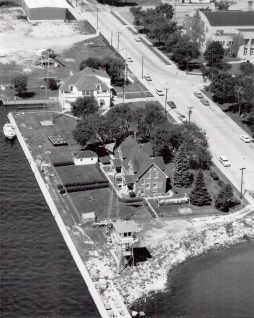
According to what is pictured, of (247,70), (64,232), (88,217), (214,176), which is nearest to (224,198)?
(214,176)

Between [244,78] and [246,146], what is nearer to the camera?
[246,146]

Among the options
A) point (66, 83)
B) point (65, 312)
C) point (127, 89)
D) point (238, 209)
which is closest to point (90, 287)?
point (65, 312)

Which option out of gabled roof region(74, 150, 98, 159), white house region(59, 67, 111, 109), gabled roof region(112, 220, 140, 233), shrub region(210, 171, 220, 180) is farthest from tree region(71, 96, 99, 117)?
gabled roof region(112, 220, 140, 233)

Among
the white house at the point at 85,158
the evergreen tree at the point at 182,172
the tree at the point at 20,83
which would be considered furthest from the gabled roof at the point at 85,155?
the tree at the point at 20,83

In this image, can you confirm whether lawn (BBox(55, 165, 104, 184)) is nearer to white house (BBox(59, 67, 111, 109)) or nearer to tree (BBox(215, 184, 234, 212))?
tree (BBox(215, 184, 234, 212))

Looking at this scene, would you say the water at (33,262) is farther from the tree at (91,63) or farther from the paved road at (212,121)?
the tree at (91,63)

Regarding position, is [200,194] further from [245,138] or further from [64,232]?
[245,138]

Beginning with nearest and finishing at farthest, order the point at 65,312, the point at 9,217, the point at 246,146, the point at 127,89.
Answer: the point at 65,312
the point at 9,217
the point at 246,146
the point at 127,89

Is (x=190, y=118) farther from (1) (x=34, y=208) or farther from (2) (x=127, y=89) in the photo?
(1) (x=34, y=208)
